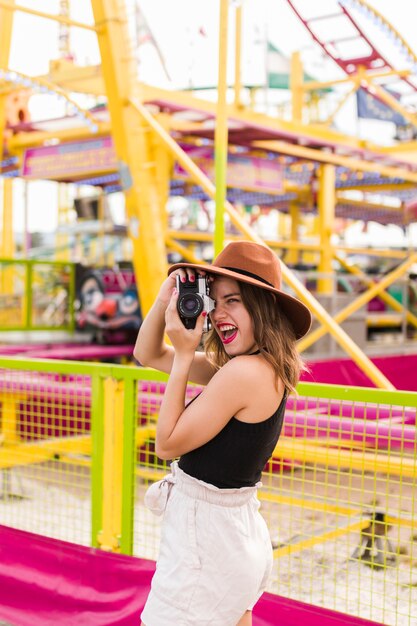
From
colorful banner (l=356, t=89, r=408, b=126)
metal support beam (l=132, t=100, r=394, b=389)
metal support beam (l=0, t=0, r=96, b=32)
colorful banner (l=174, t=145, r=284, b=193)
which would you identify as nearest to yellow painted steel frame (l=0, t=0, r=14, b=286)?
metal support beam (l=0, t=0, r=96, b=32)

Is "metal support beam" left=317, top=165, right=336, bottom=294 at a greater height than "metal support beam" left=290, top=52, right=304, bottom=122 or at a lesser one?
lesser

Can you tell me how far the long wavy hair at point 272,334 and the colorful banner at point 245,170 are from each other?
6.18m

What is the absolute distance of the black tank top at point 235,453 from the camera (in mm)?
2213

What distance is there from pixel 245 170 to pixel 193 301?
668 cm

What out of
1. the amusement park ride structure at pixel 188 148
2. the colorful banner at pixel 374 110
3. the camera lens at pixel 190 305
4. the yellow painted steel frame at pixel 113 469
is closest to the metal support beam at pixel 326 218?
the amusement park ride structure at pixel 188 148

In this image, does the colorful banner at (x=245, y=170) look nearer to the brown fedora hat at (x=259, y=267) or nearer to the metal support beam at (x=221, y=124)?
the metal support beam at (x=221, y=124)

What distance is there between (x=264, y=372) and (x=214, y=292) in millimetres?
277

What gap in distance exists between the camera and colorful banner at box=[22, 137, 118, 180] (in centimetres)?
860

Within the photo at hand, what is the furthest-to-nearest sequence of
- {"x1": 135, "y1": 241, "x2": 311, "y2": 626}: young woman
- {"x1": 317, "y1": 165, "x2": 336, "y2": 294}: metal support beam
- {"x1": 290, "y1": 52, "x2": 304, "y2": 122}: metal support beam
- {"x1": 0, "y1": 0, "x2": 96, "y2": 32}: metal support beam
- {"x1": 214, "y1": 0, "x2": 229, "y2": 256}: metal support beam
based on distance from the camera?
{"x1": 290, "y1": 52, "x2": 304, "y2": 122}: metal support beam, {"x1": 317, "y1": 165, "x2": 336, "y2": 294}: metal support beam, {"x1": 0, "y1": 0, "x2": 96, "y2": 32}: metal support beam, {"x1": 214, "y1": 0, "x2": 229, "y2": 256}: metal support beam, {"x1": 135, "y1": 241, "x2": 311, "y2": 626}: young woman

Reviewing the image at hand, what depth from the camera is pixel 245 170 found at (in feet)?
28.7

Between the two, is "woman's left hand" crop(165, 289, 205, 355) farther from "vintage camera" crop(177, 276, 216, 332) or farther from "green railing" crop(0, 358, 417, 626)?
"green railing" crop(0, 358, 417, 626)

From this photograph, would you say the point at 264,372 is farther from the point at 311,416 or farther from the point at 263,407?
the point at 311,416

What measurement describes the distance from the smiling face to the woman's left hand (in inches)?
3.7

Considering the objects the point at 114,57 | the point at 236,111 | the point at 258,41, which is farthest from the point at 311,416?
the point at 258,41
